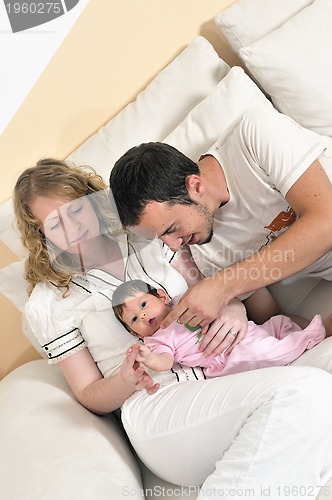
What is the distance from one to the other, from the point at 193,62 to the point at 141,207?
602 millimetres

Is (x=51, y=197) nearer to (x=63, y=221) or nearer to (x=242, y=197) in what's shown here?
(x=63, y=221)

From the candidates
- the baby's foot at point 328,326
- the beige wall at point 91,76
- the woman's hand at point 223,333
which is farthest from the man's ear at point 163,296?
the beige wall at point 91,76

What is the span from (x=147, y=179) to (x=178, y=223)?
0.42 ft

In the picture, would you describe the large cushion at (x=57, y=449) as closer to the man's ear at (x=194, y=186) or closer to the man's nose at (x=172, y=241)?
the man's nose at (x=172, y=241)

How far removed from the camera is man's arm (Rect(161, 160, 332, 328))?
1445mm

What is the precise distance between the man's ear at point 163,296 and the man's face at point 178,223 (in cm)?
11

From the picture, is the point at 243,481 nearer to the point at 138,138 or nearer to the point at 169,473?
the point at 169,473

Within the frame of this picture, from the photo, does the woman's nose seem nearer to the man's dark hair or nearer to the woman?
the woman

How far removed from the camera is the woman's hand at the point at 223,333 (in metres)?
1.46

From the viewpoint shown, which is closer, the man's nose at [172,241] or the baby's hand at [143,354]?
the baby's hand at [143,354]

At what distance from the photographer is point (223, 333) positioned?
57.4 inches

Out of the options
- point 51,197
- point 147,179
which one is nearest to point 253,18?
point 147,179

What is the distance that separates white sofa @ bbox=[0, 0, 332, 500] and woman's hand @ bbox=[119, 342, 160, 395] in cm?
16

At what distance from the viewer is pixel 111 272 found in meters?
1.62
